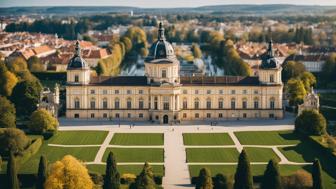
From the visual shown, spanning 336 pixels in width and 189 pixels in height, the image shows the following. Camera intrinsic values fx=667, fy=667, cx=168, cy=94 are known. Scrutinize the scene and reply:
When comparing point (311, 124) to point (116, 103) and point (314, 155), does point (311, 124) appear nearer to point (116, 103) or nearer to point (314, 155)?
point (314, 155)

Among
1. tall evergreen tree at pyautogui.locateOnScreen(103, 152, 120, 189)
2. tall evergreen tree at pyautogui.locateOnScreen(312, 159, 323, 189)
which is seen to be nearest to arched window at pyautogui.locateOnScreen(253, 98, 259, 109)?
tall evergreen tree at pyautogui.locateOnScreen(312, 159, 323, 189)

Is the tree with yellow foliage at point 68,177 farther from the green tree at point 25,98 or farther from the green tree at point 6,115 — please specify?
the green tree at point 25,98

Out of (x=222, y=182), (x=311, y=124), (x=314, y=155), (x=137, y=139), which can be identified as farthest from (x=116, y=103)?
(x=222, y=182)

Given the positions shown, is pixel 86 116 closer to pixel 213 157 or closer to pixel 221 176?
pixel 213 157

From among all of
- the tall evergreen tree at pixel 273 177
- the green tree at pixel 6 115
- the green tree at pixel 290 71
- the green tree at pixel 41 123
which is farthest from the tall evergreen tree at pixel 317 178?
the green tree at pixel 290 71

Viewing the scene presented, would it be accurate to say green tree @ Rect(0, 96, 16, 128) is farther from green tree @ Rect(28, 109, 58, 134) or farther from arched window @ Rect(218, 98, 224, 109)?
arched window @ Rect(218, 98, 224, 109)

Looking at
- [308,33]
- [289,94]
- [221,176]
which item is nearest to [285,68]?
[289,94]
